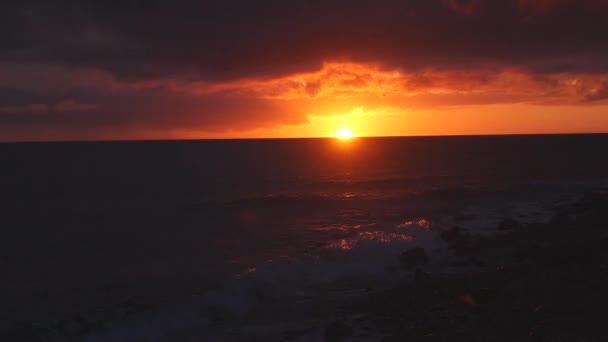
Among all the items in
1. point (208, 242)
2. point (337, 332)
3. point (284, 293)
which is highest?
point (337, 332)

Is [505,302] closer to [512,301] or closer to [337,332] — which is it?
[512,301]

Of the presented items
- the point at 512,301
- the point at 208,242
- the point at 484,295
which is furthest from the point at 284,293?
the point at 208,242

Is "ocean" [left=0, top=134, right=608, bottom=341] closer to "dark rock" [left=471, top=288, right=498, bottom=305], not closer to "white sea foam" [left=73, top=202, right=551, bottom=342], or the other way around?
"white sea foam" [left=73, top=202, right=551, bottom=342]

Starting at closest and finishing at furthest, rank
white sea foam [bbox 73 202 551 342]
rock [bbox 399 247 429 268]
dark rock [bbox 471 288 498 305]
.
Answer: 1. dark rock [bbox 471 288 498 305]
2. white sea foam [bbox 73 202 551 342]
3. rock [bbox 399 247 429 268]

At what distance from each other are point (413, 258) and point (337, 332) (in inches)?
384

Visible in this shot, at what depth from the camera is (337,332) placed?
11.7 meters

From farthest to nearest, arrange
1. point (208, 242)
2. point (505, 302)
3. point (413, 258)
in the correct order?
point (208, 242) → point (413, 258) → point (505, 302)

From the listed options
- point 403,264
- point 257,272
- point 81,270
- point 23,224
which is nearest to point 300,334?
point 257,272

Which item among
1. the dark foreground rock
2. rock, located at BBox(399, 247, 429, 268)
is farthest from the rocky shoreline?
rock, located at BBox(399, 247, 429, 268)

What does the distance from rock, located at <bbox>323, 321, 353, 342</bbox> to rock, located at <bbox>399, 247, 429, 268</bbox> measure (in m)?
8.99

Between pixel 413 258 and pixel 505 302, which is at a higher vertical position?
pixel 505 302

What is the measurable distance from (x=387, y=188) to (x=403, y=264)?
125 feet

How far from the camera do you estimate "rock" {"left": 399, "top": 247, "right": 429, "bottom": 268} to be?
20.3 metres

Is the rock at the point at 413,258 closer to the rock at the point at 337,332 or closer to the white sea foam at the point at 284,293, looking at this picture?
the white sea foam at the point at 284,293
